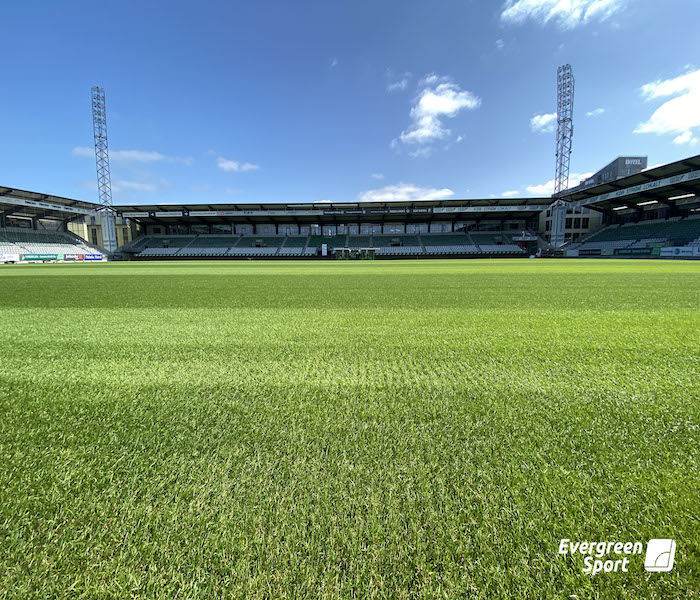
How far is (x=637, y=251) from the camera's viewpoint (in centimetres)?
2939

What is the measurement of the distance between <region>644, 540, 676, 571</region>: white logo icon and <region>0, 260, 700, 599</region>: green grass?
0.02m

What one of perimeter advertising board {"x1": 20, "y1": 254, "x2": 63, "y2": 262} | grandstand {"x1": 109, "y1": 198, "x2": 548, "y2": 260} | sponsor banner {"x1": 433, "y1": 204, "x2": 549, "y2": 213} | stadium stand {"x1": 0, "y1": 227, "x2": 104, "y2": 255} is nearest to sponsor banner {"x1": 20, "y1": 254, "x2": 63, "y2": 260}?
perimeter advertising board {"x1": 20, "y1": 254, "x2": 63, "y2": 262}

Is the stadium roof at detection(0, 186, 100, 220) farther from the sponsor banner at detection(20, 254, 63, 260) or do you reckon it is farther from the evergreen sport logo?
the evergreen sport logo

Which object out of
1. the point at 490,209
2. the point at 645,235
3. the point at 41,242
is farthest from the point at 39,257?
the point at 645,235

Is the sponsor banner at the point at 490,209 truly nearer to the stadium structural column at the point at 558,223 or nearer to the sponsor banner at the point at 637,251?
the stadium structural column at the point at 558,223

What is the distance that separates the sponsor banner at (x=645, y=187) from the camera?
24456mm

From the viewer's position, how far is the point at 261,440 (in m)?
1.10

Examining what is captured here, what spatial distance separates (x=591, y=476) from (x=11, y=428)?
2.04 metres

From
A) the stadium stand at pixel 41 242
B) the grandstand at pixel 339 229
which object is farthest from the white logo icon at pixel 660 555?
the stadium stand at pixel 41 242

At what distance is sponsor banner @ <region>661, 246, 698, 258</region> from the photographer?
24.3 m

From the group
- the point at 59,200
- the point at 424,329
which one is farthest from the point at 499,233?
the point at 59,200

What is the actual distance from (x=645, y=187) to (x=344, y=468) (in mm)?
39271

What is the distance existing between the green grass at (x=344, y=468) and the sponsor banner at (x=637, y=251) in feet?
117

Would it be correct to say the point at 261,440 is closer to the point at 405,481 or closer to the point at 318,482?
the point at 318,482
